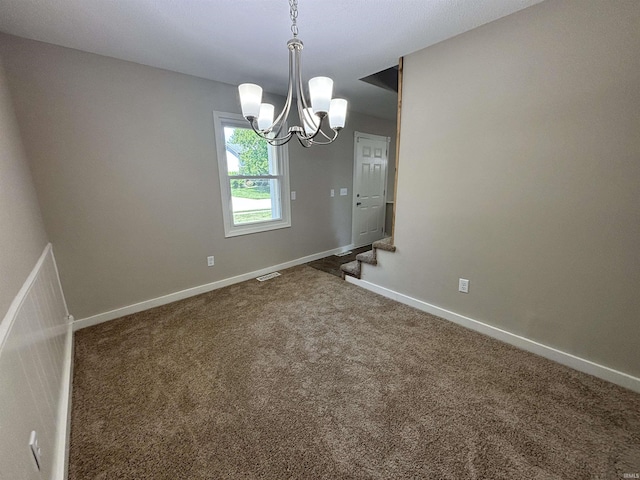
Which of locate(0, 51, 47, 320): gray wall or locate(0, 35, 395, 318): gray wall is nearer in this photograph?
locate(0, 51, 47, 320): gray wall

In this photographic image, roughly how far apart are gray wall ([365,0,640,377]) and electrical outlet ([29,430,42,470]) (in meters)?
2.65

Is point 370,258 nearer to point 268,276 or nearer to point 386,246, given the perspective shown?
point 386,246

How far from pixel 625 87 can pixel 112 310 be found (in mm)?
4115

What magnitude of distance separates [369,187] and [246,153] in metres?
2.40

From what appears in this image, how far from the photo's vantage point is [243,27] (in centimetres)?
188

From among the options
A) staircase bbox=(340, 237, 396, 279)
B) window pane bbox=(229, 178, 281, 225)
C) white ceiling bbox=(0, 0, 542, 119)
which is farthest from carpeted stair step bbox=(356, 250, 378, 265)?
white ceiling bbox=(0, 0, 542, 119)

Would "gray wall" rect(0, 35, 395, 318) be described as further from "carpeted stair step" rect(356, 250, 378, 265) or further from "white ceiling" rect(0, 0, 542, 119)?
"carpeted stair step" rect(356, 250, 378, 265)

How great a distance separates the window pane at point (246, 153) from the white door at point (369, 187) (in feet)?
5.37

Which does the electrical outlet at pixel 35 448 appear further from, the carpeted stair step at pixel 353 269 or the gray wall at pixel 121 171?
the carpeted stair step at pixel 353 269

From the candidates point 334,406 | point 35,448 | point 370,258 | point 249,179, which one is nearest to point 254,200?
point 249,179

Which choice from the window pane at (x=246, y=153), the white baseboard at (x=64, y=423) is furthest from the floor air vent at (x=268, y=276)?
the white baseboard at (x=64, y=423)

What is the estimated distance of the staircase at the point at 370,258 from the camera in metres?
2.83

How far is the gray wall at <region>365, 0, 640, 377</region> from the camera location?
5.08 ft

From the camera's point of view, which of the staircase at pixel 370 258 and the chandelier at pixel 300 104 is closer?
the chandelier at pixel 300 104
